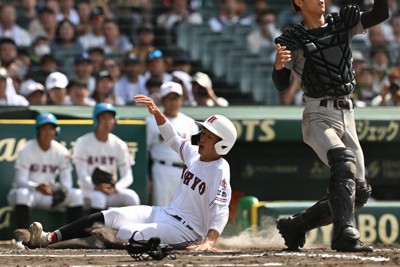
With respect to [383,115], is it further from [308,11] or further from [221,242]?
[308,11]

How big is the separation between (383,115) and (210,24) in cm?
432

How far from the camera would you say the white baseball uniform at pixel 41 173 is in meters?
9.96

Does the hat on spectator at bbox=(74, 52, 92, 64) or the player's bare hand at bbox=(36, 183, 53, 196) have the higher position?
the hat on spectator at bbox=(74, 52, 92, 64)

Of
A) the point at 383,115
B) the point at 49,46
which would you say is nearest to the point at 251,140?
the point at 383,115

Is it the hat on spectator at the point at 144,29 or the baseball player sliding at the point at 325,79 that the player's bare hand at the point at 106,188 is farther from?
the hat on spectator at the point at 144,29

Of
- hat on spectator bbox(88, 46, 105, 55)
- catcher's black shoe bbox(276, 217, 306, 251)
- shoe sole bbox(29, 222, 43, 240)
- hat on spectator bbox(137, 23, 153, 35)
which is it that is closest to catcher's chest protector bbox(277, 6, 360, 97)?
catcher's black shoe bbox(276, 217, 306, 251)

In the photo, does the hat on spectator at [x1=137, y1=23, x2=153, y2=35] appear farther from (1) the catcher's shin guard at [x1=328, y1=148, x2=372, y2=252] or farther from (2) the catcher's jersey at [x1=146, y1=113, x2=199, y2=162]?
(1) the catcher's shin guard at [x1=328, y1=148, x2=372, y2=252]

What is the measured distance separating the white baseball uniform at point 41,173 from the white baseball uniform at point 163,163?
98cm

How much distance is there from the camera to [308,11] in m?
7.25

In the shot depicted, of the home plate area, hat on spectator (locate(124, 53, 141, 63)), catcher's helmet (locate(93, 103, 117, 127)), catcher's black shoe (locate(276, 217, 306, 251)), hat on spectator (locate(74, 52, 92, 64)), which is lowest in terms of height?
the home plate area

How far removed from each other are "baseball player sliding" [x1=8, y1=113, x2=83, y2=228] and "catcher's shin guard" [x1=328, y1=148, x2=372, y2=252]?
12.5 ft

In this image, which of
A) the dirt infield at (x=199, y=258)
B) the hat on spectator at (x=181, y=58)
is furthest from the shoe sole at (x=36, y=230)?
the hat on spectator at (x=181, y=58)

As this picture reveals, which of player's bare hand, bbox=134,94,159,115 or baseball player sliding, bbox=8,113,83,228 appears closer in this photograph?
player's bare hand, bbox=134,94,159,115

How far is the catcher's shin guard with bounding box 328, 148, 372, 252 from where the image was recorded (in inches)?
265
